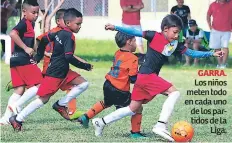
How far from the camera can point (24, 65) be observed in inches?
459

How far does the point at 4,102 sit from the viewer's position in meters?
13.7

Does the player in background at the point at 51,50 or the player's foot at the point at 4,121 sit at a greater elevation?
the player in background at the point at 51,50

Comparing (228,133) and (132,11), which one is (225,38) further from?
(228,133)

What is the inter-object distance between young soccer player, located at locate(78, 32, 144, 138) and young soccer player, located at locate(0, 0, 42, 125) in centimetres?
127

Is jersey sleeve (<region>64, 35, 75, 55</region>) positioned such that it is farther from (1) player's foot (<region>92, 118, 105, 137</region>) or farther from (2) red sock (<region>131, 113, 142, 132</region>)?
(2) red sock (<region>131, 113, 142, 132</region>)

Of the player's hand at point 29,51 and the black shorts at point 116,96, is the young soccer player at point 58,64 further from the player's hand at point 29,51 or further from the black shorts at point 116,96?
the black shorts at point 116,96

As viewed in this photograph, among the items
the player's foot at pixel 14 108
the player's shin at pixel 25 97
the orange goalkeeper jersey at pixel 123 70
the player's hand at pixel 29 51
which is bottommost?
the player's foot at pixel 14 108

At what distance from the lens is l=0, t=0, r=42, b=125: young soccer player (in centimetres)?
1137

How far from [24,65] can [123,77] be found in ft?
5.75

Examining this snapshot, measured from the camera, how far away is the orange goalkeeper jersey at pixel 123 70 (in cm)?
1034

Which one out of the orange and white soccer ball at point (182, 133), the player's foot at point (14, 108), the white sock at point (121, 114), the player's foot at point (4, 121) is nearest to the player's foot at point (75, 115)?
the player's foot at point (14, 108)

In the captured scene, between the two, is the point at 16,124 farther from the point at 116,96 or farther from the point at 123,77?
the point at 123,77

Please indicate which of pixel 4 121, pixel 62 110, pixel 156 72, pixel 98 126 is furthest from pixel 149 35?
pixel 4 121

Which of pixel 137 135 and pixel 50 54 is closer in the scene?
pixel 137 135
